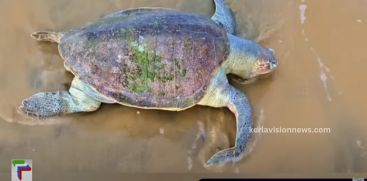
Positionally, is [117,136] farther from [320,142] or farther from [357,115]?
[357,115]

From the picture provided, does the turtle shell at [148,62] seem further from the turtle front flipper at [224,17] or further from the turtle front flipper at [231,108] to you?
the turtle front flipper at [224,17]

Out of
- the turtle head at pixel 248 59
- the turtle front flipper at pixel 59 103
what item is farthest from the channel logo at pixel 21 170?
the turtle head at pixel 248 59

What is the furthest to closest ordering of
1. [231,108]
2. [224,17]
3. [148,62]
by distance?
[224,17] < [231,108] < [148,62]

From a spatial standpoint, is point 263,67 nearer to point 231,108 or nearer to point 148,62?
point 231,108

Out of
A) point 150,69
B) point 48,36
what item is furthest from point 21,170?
point 150,69

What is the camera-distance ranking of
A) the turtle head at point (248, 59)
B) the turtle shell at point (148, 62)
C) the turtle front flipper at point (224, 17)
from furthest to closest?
the turtle front flipper at point (224, 17), the turtle head at point (248, 59), the turtle shell at point (148, 62)

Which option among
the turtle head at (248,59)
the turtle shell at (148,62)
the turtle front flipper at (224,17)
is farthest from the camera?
Result: the turtle front flipper at (224,17)

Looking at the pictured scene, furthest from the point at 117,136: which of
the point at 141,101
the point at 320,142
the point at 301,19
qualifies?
the point at 301,19
